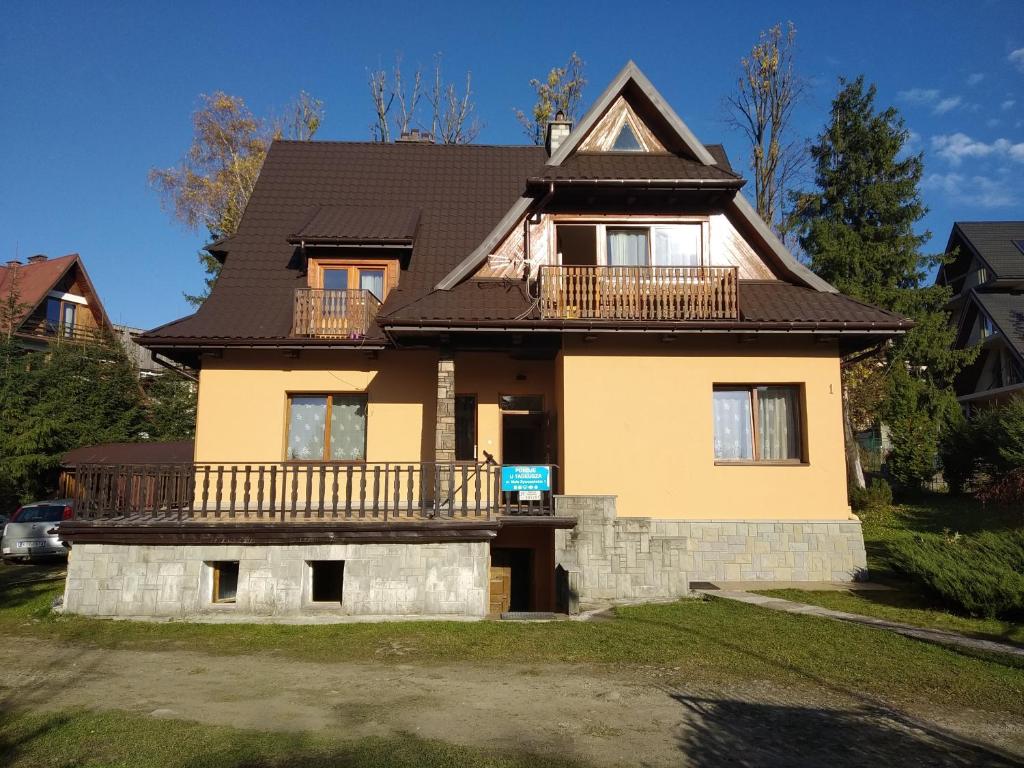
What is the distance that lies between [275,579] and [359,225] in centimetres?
762

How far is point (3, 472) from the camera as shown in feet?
74.0

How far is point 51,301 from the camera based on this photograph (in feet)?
108

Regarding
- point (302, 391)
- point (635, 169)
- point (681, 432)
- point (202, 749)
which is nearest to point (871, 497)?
point (681, 432)

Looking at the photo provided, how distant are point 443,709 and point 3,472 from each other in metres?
23.5

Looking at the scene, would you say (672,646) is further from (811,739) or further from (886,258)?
(886,258)

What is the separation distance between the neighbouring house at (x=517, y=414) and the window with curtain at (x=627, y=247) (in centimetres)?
5

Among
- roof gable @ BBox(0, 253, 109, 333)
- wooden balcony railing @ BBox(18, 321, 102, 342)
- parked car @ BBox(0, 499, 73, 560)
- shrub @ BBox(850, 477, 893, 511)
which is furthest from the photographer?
roof gable @ BBox(0, 253, 109, 333)

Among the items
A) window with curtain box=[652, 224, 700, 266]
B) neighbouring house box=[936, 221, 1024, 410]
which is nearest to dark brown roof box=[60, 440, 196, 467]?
window with curtain box=[652, 224, 700, 266]

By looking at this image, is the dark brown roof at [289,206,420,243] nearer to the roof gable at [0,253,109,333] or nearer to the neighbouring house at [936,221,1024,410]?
the roof gable at [0,253,109,333]

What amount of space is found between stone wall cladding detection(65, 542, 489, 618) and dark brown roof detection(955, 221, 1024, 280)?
3329 cm

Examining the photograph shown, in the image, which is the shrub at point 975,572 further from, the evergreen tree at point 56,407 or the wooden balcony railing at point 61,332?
the wooden balcony railing at point 61,332

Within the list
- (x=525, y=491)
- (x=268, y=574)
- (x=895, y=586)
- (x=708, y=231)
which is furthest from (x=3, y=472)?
(x=895, y=586)

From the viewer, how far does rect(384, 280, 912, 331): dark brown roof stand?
38.0ft

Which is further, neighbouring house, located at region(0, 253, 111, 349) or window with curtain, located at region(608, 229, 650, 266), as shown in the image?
neighbouring house, located at region(0, 253, 111, 349)
